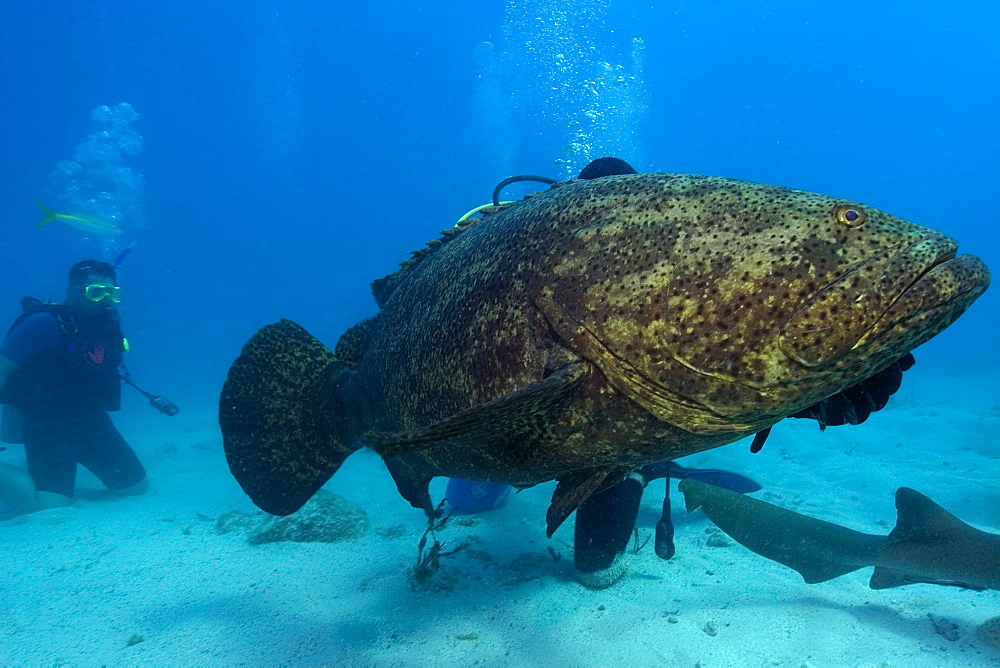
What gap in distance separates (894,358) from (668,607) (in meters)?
3.30

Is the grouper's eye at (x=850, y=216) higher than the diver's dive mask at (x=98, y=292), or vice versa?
the diver's dive mask at (x=98, y=292)

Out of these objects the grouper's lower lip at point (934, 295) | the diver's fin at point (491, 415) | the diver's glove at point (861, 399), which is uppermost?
the grouper's lower lip at point (934, 295)

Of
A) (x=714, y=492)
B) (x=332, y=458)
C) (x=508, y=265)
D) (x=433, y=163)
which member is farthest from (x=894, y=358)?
(x=433, y=163)

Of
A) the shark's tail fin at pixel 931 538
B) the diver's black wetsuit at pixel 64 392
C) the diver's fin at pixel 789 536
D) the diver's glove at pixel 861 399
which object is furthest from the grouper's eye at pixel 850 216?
the diver's black wetsuit at pixel 64 392

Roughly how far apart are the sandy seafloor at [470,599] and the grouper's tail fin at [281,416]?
137 centimetres

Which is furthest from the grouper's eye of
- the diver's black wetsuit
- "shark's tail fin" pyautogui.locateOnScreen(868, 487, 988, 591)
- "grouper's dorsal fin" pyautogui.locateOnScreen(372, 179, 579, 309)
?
the diver's black wetsuit

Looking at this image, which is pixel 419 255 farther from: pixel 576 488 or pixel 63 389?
pixel 63 389

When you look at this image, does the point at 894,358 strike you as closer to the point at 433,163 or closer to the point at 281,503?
the point at 281,503

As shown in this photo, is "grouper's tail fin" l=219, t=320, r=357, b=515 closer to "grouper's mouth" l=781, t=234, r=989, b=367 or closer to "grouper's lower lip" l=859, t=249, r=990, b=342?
"grouper's mouth" l=781, t=234, r=989, b=367

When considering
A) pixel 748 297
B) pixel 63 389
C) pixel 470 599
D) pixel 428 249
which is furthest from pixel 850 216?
pixel 63 389

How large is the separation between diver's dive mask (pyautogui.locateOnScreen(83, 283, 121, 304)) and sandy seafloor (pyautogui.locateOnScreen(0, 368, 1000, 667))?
3.79 m

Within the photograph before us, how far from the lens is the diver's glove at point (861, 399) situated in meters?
2.24

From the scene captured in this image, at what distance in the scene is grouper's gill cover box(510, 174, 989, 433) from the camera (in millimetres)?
1543

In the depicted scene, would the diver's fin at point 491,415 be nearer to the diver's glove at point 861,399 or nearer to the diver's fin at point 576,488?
the diver's fin at point 576,488
